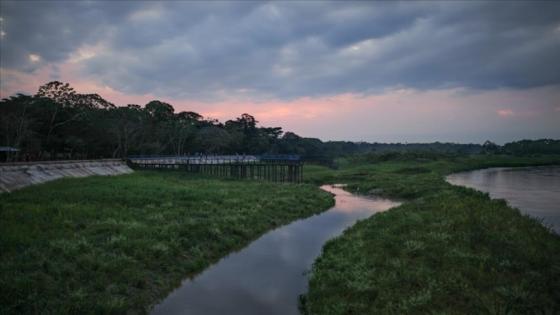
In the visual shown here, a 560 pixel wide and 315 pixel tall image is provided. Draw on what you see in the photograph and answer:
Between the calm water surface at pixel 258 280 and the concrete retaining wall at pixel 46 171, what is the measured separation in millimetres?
25279

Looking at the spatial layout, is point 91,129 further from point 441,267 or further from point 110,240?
point 441,267

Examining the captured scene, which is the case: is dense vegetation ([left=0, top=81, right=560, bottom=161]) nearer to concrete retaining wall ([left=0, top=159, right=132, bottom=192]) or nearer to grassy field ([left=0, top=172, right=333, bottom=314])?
concrete retaining wall ([left=0, top=159, right=132, bottom=192])

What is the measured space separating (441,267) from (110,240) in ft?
57.5

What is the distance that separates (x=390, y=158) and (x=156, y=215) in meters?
114

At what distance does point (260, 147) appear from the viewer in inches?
5153

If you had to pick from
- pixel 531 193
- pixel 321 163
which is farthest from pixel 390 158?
pixel 531 193

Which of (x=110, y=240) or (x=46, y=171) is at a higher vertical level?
(x=46, y=171)

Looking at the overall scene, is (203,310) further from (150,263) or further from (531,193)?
(531,193)

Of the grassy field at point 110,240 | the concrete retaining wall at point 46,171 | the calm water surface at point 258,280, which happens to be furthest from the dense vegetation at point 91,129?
the calm water surface at point 258,280

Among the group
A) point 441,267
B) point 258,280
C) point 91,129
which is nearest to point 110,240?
point 258,280

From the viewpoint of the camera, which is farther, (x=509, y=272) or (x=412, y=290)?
(x=509, y=272)

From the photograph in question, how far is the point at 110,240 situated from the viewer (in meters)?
20.6

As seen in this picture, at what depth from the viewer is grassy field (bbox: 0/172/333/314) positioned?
14492 mm

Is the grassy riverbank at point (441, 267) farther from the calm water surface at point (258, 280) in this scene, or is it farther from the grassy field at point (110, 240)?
the grassy field at point (110, 240)
